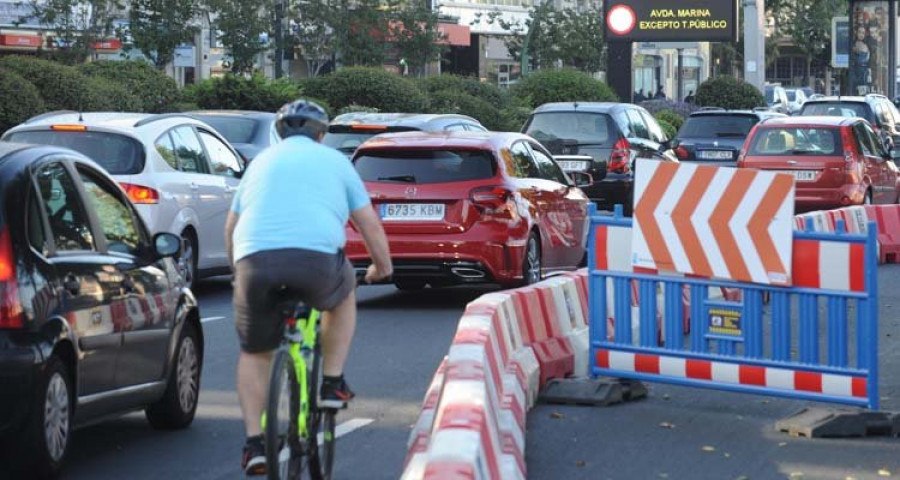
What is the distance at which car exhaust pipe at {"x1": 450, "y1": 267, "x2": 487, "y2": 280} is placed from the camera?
15000 millimetres

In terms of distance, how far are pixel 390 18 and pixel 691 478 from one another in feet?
162

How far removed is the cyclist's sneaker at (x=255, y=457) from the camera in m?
6.62

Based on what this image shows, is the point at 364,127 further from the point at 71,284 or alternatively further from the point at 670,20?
the point at 670,20

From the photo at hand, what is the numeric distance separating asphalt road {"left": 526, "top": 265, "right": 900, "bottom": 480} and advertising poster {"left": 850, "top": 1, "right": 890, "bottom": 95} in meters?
51.3

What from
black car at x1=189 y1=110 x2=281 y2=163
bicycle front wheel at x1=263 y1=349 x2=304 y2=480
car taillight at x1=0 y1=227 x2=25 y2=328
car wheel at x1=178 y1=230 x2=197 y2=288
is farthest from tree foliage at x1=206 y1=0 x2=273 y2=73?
bicycle front wheel at x1=263 y1=349 x2=304 y2=480

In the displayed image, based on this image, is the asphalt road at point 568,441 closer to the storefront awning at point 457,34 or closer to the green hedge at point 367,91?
the green hedge at point 367,91

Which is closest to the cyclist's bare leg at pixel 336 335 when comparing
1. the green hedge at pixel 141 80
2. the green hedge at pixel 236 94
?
the green hedge at pixel 141 80

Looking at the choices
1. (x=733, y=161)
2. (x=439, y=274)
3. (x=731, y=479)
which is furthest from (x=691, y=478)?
(x=733, y=161)

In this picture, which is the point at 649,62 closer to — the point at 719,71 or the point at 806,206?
the point at 719,71

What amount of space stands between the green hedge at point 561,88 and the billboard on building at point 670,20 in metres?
1.80

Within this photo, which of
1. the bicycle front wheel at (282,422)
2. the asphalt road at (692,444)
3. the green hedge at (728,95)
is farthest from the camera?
the green hedge at (728,95)

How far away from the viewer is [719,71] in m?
99.2

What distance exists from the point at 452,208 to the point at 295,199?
8.04 m

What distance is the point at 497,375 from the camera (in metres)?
8.95
